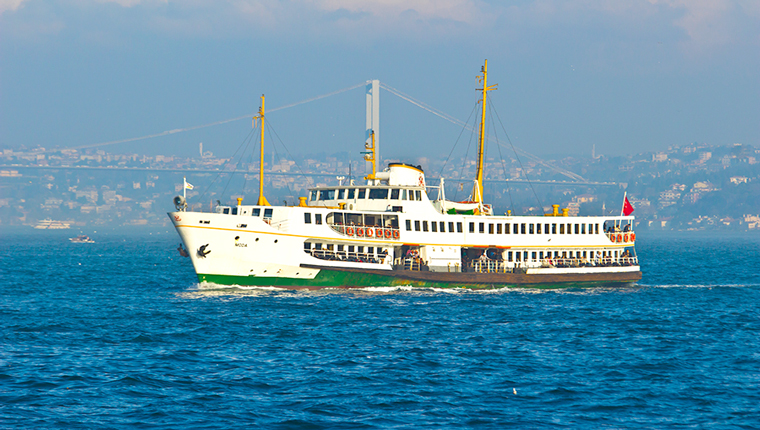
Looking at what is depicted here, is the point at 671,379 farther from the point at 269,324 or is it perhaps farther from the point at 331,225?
the point at 331,225

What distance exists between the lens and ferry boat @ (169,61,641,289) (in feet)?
121

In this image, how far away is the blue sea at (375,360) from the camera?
735 inches

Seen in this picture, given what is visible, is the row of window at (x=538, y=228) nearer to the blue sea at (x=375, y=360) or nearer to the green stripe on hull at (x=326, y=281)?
the blue sea at (x=375, y=360)

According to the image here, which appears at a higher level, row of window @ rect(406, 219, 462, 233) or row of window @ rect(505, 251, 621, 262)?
row of window @ rect(406, 219, 462, 233)

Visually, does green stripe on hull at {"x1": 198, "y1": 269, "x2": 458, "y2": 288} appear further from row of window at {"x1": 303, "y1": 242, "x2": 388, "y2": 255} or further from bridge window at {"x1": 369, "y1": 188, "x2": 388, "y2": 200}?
bridge window at {"x1": 369, "y1": 188, "x2": 388, "y2": 200}

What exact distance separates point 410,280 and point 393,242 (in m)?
2.27

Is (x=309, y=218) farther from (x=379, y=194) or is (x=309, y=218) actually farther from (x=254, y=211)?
(x=379, y=194)

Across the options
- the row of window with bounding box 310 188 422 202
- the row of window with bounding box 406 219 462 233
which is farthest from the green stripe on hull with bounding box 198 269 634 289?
the row of window with bounding box 310 188 422 202

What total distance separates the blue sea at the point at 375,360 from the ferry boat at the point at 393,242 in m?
1.13

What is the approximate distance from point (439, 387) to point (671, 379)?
7371 millimetres

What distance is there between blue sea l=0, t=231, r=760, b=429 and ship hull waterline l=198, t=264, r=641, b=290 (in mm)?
557

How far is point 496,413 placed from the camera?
741 inches

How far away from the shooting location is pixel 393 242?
3953 centimetres

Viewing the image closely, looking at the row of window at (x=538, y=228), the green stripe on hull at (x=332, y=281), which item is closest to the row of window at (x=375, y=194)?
the row of window at (x=538, y=228)
